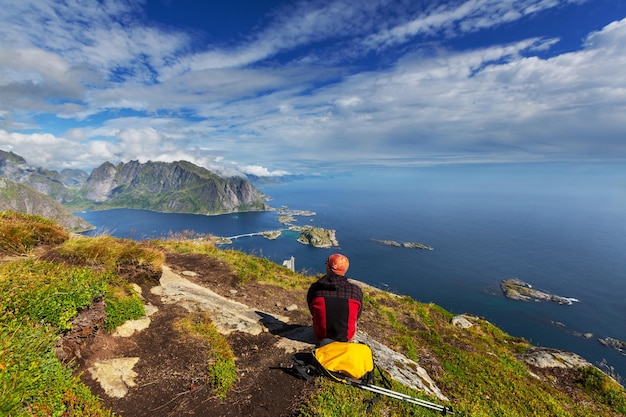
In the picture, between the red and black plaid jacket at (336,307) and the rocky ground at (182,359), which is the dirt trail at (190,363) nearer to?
the rocky ground at (182,359)

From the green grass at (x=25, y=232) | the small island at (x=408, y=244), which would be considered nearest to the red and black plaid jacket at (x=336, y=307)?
the green grass at (x=25, y=232)

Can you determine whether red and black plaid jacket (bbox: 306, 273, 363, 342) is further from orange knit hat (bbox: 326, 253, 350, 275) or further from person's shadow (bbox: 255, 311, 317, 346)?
person's shadow (bbox: 255, 311, 317, 346)

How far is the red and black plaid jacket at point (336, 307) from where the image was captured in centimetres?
751

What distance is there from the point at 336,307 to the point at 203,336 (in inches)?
164

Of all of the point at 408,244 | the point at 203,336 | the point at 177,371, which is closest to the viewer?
the point at 177,371

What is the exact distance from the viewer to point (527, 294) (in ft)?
386

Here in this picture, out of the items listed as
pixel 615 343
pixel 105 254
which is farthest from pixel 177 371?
pixel 615 343

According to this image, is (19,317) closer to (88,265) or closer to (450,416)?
(88,265)

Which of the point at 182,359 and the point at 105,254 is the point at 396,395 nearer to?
the point at 182,359

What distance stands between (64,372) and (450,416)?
345 inches

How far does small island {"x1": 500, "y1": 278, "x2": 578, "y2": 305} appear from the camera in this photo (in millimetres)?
113625

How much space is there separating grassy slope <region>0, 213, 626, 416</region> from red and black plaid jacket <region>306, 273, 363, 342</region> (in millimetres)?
1327

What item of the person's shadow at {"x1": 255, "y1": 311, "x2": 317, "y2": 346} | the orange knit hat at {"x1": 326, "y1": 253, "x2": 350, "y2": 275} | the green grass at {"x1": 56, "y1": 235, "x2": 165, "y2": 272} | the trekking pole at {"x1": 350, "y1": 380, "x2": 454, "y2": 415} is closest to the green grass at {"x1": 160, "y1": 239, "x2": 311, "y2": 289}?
the person's shadow at {"x1": 255, "y1": 311, "x2": 317, "y2": 346}

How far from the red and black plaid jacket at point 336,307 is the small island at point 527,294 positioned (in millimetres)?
138618
